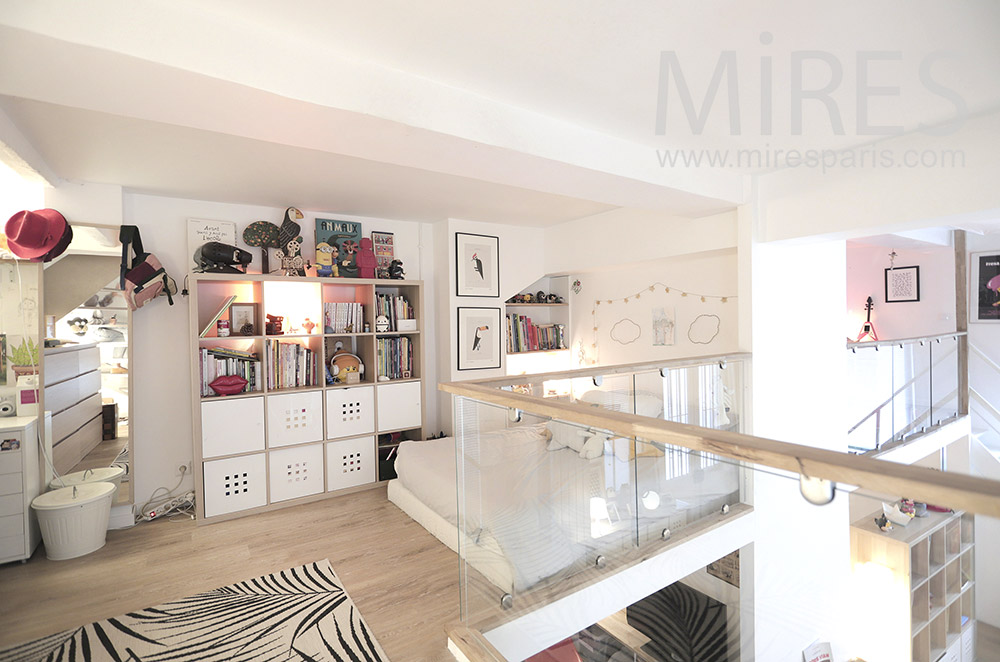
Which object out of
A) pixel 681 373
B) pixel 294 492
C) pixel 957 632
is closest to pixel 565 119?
pixel 681 373

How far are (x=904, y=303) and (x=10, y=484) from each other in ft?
26.1

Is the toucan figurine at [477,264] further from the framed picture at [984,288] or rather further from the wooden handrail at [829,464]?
the framed picture at [984,288]

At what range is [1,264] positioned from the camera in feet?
9.29

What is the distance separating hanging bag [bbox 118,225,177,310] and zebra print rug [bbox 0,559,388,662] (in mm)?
1937

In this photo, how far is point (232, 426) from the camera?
133 inches

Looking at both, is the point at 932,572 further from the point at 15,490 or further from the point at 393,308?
the point at 15,490

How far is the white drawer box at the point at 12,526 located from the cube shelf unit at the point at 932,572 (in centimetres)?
402

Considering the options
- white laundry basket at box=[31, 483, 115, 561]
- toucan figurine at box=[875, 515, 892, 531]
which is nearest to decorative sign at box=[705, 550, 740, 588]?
toucan figurine at box=[875, 515, 892, 531]

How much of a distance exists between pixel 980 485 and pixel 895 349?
13.2 ft

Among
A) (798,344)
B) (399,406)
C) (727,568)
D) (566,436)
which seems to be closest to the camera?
(727,568)

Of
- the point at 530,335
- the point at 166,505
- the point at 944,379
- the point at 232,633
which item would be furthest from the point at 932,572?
the point at 944,379

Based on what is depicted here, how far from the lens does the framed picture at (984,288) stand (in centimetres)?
475

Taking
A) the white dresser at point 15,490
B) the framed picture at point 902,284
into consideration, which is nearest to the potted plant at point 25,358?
the white dresser at point 15,490

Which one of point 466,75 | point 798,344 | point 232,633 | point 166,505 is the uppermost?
point 466,75
